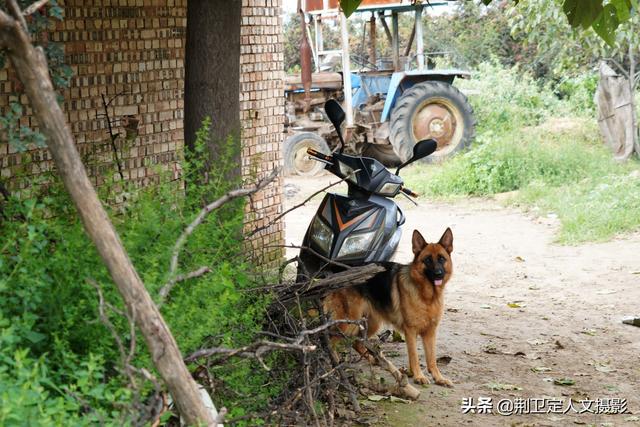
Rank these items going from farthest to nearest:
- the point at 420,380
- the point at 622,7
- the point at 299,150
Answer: the point at 299,150 < the point at 420,380 < the point at 622,7

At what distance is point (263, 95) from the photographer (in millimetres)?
8992

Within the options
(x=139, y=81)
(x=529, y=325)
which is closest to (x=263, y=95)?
(x=139, y=81)

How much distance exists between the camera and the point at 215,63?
5.92 metres

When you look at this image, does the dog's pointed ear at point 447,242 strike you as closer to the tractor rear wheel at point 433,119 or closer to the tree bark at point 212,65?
the tree bark at point 212,65

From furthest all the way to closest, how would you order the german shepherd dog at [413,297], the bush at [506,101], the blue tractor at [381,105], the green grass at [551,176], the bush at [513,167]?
the bush at [506,101] → the blue tractor at [381,105] → the bush at [513,167] → the green grass at [551,176] → the german shepherd dog at [413,297]

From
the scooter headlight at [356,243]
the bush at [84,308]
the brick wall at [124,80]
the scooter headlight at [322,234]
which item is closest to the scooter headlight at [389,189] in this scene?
the scooter headlight at [356,243]

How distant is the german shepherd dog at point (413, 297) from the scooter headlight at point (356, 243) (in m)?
0.19

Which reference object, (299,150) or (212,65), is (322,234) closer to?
(212,65)

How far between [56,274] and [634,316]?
5.93 m

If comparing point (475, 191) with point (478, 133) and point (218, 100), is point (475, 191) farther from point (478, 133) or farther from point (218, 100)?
point (218, 100)

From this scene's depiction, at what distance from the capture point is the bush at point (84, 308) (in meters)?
3.15

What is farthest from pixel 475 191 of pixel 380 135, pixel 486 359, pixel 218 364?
pixel 218 364

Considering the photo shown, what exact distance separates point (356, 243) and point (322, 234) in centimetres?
30

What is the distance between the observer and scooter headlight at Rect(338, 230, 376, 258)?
6.50 meters
